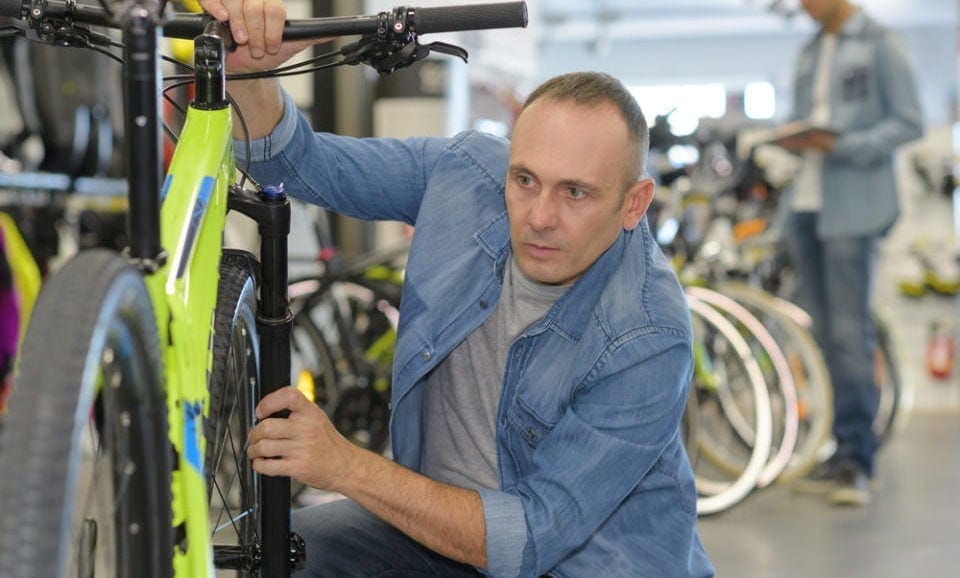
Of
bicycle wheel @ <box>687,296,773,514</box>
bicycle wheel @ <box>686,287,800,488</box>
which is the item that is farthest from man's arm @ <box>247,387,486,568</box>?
bicycle wheel @ <box>686,287,800,488</box>

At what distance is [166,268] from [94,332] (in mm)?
233

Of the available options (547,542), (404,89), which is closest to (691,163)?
(404,89)

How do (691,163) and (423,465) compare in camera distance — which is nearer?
(423,465)

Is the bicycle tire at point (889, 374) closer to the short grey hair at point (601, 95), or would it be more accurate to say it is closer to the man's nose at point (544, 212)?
the short grey hair at point (601, 95)

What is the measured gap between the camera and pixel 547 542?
1746 mm

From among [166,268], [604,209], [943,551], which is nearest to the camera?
[166,268]

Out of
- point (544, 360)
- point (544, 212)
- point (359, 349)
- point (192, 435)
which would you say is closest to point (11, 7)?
point (192, 435)

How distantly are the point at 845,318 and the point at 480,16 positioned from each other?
11.6 ft

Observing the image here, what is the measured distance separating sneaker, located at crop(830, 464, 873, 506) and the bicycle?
3.34 meters

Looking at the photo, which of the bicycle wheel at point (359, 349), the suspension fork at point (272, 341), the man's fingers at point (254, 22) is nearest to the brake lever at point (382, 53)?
the man's fingers at point (254, 22)

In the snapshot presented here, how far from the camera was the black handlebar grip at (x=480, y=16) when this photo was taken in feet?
5.16

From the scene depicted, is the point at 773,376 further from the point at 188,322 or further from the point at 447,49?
the point at 188,322

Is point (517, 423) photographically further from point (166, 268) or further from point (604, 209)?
point (166, 268)

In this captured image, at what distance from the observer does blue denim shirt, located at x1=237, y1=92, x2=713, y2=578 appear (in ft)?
5.80
